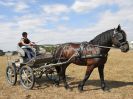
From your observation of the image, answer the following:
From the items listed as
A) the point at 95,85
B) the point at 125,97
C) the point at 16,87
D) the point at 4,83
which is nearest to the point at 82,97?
the point at 125,97

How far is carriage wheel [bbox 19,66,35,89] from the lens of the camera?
1359 centimetres

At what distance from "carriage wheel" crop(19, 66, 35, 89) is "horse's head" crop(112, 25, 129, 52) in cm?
384

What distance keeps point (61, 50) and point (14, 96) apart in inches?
116

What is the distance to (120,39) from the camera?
1222 cm

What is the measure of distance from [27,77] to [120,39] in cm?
444

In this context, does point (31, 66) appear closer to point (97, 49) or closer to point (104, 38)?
point (97, 49)

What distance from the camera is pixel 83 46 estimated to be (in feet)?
43.0

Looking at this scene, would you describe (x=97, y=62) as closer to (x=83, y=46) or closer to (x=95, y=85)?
(x=83, y=46)

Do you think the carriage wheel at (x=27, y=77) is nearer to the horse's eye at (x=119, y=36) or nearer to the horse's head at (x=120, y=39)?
the horse's head at (x=120, y=39)

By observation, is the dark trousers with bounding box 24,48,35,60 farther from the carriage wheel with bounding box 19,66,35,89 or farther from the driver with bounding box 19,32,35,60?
the carriage wheel with bounding box 19,66,35,89

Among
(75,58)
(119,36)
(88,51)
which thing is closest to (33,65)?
(75,58)

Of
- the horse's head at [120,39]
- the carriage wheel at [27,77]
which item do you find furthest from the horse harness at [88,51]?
the carriage wheel at [27,77]

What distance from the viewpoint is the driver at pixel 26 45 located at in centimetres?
1436

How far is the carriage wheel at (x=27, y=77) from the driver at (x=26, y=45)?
0.66m
